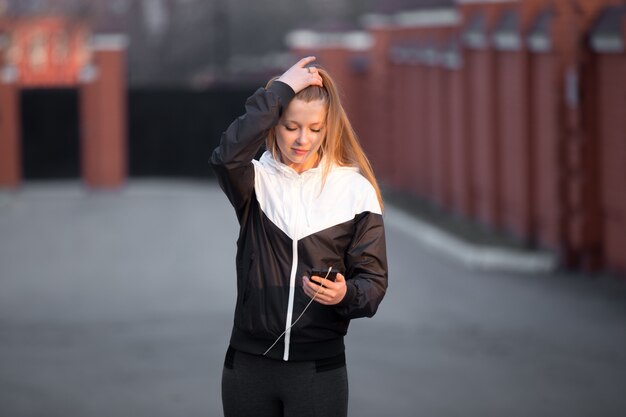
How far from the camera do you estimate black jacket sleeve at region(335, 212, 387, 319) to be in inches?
179

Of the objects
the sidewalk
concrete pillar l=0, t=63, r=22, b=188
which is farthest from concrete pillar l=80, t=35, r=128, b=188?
the sidewalk

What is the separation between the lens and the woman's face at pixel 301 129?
15.4 feet

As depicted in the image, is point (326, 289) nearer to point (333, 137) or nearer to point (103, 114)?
point (333, 137)

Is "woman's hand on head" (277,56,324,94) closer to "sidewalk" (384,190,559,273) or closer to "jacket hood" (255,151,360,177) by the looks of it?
"jacket hood" (255,151,360,177)

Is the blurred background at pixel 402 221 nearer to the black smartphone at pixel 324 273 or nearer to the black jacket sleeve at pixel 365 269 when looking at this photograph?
the black jacket sleeve at pixel 365 269

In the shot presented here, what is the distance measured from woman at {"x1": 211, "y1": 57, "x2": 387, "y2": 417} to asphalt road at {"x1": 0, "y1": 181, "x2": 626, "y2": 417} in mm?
4458

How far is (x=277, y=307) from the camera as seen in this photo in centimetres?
466

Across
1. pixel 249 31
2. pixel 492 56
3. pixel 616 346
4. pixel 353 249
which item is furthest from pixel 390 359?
pixel 249 31

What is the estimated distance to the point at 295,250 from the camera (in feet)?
15.4

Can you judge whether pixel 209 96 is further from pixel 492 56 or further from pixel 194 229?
pixel 492 56

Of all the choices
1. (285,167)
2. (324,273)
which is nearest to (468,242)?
(285,167)

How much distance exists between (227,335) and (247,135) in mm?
7784

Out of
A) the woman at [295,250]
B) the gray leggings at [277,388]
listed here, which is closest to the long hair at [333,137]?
the woman at [295,250]

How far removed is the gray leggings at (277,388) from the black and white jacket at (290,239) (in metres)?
0.04
